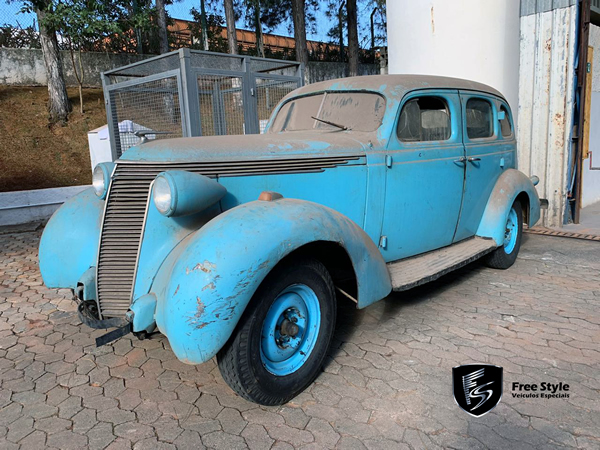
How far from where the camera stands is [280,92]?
751cm

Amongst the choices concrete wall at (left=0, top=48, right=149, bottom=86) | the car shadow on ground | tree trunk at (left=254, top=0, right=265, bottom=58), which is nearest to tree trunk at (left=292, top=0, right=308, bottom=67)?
tree trunk at (left=254, top=0, right=265, bottom=58)

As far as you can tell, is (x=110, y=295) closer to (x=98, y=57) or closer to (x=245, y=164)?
(x=245, y=164)

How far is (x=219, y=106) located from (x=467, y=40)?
143 inches

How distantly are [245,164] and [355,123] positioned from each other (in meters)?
1.10

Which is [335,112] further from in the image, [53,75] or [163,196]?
[53,75]

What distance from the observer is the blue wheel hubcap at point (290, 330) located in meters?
2.39

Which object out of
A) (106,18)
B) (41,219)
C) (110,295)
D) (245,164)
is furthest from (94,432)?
(106,18)

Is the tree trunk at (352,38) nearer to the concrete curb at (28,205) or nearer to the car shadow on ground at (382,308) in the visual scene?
the concrete curb at (28,205)

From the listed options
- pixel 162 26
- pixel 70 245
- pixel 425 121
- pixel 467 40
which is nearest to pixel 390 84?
pixel 425 121

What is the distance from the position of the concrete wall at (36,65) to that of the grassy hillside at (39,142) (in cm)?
34

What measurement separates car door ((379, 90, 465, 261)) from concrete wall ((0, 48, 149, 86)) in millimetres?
14686

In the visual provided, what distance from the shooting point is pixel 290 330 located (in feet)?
7.98

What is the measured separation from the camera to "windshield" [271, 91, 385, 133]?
11.1 feet

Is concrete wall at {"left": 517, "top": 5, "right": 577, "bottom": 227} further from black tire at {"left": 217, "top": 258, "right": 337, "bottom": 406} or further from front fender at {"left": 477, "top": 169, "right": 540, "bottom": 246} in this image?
black tire at {"left": 217, "top": 258, "right": 337, "bottom": 406}
